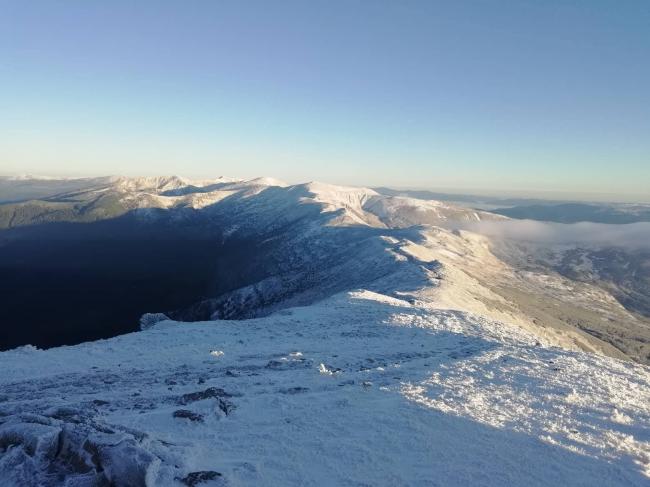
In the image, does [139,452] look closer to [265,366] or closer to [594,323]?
[265,366]

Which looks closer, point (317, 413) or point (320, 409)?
point (317, 413)

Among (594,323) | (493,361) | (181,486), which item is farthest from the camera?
(594,323)

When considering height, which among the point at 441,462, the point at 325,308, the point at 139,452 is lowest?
the point at 325,308

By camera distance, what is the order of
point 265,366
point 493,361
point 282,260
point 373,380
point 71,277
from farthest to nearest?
point 71,277 < point 282,260 < point 493,361 < point 265,366 < point 373,380

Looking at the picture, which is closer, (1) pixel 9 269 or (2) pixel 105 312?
(2) pixel 105 312

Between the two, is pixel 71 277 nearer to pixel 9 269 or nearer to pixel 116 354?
pixel 9 269

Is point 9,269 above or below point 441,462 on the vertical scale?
below

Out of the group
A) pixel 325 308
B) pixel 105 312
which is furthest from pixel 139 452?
pixel 105 312
